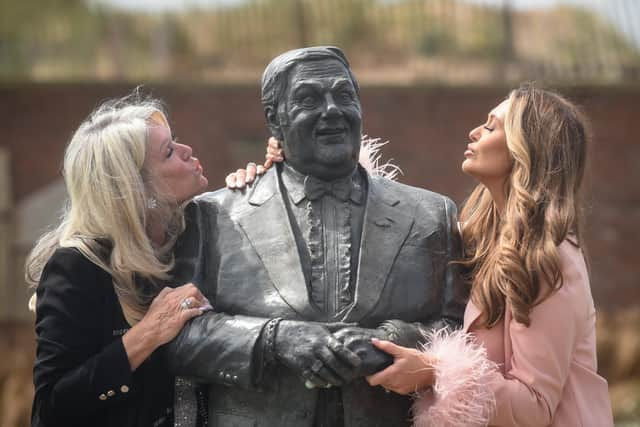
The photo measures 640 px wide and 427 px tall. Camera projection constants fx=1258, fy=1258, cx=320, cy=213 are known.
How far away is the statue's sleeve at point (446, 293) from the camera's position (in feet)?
13.2

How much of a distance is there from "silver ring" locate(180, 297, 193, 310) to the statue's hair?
729 millimetres

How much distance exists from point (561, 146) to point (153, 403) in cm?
161

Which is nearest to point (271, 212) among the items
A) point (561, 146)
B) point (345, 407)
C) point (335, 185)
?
point (335, 185)

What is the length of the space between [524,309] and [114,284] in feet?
4.48

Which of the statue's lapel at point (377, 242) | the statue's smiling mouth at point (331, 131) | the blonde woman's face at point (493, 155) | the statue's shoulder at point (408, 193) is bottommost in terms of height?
the statue's lapel at point (377, 242)

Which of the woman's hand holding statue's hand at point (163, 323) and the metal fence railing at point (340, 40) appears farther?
the metal fence railing at point (340, 40)

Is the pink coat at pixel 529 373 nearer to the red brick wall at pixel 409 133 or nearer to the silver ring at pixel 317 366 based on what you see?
the silver ring at pixel 317 366

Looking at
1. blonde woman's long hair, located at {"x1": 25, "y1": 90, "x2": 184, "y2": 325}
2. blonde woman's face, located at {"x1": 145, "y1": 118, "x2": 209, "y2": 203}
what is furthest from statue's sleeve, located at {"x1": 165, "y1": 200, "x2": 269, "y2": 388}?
blonde woman's face, located at {"x1": 145, "y1": 118, "x2": 209, "y2": 203}

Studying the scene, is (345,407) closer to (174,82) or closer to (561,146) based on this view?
(561,146)

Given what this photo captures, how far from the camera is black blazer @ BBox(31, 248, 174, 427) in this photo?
4.09 m

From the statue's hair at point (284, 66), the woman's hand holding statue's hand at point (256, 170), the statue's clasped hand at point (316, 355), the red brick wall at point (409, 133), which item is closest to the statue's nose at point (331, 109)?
the statue's hair at point (284, 66)

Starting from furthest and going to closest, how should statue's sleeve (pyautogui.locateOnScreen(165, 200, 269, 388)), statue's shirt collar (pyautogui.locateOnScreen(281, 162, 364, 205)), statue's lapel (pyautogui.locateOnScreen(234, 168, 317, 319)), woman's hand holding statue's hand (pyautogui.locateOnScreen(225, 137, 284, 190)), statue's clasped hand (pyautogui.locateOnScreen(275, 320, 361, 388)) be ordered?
1. woman's hand holding statue's hand (pyautogui.locateOnScreen(225, 137, 284, 190))
2. statue's shirt collar (pyautogui.locateOnScreen(281, 162, 364, 205))
3. statue's lapel (pyautogui.locateOnScreen(234, 168, 317, 319))
4. statue's sleeve (pyautogui.locateOnScreen(165, 200, 269, 388))
5. statue's clasped hand (pyautogui.locateOnScreen(275, 320, 361, 388))

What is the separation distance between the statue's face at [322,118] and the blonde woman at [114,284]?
454mm

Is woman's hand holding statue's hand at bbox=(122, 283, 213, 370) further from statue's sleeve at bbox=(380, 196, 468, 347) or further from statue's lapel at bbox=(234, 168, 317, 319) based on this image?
statue's sleeve at bbox=(380, 196, 468, 347)
